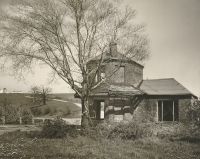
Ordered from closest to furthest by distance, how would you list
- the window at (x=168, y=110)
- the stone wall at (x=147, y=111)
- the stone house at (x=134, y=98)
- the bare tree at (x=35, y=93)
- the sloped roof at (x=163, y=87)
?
1. the stone house at (x=134, y=98)
2. the window at (x=168, y=110)
3. the sloped roof at (x=163, y=87)
4. the stone wall at (x=147, y=111)
5. the bare tree at (x=35, y=93)

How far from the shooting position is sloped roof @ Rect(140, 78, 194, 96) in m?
26.5

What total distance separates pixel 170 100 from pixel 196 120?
9063 mm

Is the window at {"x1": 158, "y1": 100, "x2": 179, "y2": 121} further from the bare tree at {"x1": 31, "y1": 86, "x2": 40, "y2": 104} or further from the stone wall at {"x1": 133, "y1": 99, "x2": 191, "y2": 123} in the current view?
the bare tree at {"x1": 31, "y1": 86, "x2": 40, "y2": 104}

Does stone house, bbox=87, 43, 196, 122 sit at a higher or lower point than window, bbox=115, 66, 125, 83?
lower

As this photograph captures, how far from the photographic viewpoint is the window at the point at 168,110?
2638cm

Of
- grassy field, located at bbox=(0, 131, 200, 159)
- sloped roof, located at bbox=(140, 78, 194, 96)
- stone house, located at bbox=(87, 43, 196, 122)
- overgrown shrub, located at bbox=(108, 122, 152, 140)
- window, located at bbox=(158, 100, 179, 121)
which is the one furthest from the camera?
sloped roof, located at bbox=(140, 78, 194, 96)

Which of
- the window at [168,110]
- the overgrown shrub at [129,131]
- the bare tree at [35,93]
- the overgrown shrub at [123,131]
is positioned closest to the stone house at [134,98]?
the window at [168,110]

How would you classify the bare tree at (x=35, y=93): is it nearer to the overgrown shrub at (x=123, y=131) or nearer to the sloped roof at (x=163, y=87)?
the sloped roof at (x=163, y=87)

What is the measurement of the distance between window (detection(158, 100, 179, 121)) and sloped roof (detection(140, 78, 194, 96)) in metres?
1.04

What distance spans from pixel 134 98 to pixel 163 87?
377 cm

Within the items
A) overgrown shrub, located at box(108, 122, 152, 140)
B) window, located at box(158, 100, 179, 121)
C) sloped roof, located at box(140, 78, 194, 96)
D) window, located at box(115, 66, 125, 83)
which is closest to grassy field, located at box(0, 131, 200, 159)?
overgrown shrub, located at box(108, 122, 152, 140)

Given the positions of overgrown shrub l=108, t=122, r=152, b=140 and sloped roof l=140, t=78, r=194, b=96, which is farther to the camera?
sloped roof l=140, t=78, r=194, b=96

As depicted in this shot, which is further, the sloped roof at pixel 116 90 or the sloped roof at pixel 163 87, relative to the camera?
the sloped roof at pixel 163 87

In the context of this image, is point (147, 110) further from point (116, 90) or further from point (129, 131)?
point (129, 131)
